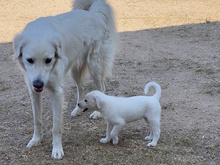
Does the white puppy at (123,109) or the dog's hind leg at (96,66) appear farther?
the dog's hind leg at (96,66)

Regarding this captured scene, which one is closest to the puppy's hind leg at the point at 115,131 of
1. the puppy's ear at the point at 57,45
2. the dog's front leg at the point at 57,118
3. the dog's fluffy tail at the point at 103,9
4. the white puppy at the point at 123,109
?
the white puppy at the point at 123,109

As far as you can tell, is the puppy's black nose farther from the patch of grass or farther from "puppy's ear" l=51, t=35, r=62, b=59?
the patch of grass

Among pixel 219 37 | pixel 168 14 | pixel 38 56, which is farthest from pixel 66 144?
pixel 168 14

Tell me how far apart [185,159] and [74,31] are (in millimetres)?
1947

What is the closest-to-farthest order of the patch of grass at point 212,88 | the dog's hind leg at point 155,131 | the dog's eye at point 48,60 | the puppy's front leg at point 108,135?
1. the dog's eye at point 48,60
2. the dog's hind leg at point 155,131
3. the puppy's front leg at point 108,135
4. the patch of grass at point 212,88

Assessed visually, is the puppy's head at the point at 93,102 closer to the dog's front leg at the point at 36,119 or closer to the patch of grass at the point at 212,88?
the dog's front leg at the point at 36,119

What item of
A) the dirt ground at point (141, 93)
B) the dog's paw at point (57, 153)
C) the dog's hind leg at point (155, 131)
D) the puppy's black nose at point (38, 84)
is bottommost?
the dirt ground at point (141, 93)

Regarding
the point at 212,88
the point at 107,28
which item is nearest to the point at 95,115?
the point at 107,28

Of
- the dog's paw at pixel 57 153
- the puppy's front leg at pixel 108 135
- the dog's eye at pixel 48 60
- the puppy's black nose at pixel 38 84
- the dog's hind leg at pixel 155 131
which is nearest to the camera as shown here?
the puppy's black nose at pixel 38 84

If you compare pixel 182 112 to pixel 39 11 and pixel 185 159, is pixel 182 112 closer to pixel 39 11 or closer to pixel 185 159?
pixel 185 159

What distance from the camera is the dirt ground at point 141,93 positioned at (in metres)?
3.95

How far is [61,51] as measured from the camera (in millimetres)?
3809

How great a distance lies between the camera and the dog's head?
11.5 ft

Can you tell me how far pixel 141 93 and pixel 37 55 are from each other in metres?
2.55
